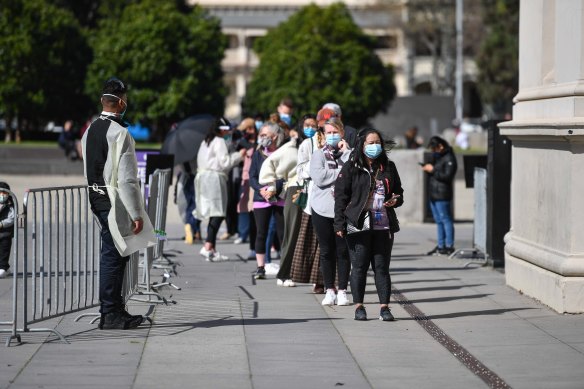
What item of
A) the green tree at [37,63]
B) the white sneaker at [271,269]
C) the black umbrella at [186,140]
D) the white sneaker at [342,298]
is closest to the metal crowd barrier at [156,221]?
the white sneaker at [271,269]

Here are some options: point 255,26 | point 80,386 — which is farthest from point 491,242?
point 255,26

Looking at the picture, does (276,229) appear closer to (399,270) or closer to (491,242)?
(399,270)

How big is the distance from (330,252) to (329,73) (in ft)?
182

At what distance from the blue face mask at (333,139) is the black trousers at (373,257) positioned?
42.0 inches

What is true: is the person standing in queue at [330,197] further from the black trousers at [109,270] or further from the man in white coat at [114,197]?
the black trousers at [109,270]

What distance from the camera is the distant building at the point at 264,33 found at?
101 m

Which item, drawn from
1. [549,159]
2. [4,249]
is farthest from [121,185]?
[4,249]

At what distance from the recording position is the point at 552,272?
38.0 feet

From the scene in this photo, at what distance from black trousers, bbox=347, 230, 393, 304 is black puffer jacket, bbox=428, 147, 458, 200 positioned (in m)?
5.86

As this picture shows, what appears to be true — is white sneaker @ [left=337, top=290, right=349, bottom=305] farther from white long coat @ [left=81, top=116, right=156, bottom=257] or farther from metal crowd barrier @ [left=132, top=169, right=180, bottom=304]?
white long coat @ [left=81, top=116, right=156, bottom=257]

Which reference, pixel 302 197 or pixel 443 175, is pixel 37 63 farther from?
pixel 302 197

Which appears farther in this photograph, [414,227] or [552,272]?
[414,227]

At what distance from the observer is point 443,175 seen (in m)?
16.8

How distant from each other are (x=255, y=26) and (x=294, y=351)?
108m
